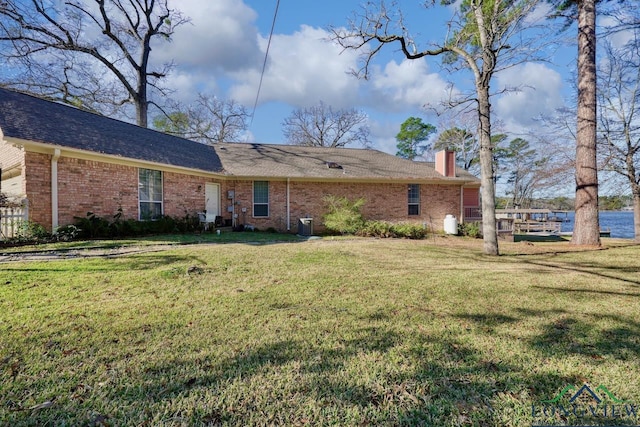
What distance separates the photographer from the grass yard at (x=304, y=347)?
1.90 m

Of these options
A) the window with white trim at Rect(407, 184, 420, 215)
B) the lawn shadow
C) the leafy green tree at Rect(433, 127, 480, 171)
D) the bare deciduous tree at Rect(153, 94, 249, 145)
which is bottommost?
the lawn shadow

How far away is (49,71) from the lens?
18156 mm

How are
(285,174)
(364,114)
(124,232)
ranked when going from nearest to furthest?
(124,232) < (285,174) < (364,114)

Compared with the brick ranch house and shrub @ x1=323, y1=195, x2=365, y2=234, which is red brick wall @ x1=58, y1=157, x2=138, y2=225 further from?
shrub @ x1=323, y1=195, x2=365, y2=234

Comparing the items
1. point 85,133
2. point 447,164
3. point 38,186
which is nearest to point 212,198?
point 85,133

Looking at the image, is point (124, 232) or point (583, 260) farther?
point (124, 232)

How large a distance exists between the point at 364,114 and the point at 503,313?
3115cm

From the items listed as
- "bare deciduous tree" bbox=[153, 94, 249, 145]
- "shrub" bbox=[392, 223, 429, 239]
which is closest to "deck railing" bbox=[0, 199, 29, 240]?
"shrub" bbox=[392, 223, 429, 239]

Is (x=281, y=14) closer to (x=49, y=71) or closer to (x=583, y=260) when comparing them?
(x=583, y=260)

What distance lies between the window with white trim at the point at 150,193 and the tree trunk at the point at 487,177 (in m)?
11.3

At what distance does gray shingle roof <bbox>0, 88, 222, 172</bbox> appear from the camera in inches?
336

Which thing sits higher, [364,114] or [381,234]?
[364,114]

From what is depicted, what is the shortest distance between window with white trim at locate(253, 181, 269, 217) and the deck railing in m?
7.85

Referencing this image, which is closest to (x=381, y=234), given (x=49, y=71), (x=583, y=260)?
(x=583, y=260)
